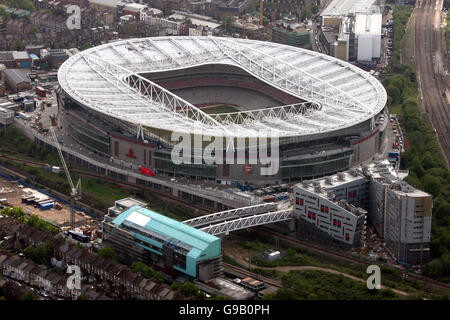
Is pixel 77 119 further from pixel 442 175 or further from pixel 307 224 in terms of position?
pixel 442 175

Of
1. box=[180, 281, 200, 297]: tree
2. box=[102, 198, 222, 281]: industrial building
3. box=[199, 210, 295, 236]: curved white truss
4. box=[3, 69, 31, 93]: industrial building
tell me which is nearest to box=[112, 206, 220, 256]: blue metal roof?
box=[102, 198, 222, 281]: industrial building

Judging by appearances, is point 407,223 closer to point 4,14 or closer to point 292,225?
point 292,225

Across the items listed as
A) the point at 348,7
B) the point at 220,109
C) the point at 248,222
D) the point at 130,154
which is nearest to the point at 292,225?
the point at 248,222

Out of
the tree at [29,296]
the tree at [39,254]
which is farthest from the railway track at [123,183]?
the tree at [29,296]

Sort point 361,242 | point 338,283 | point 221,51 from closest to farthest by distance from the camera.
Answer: point 338,283 → point 361,242 → point 221,51

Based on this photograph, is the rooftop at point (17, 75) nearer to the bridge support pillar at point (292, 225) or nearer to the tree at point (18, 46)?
the tree at point (18, 46)

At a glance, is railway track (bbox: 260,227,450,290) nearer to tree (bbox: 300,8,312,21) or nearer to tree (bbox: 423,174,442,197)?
tree (bbox: 423,174,442,197)
